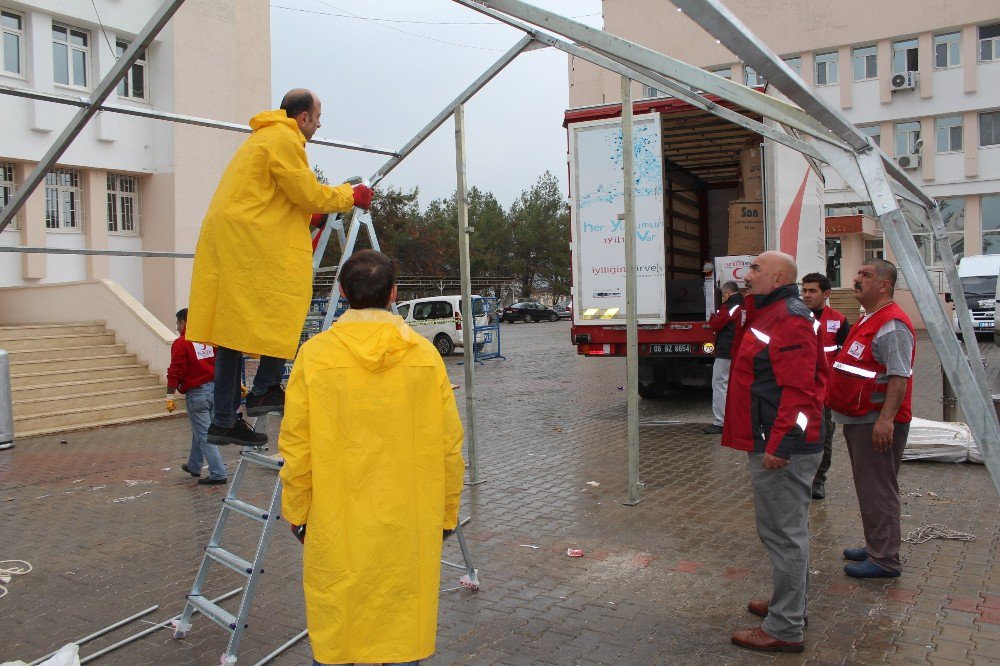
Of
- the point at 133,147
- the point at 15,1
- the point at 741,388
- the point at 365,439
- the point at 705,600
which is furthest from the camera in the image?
the point at 133,147

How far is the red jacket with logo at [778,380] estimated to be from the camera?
3.85 m

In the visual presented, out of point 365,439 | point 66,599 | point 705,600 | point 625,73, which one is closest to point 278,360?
point 365,439

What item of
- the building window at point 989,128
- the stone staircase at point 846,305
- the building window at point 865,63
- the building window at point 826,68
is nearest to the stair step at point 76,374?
the stone staircase at point 846,305

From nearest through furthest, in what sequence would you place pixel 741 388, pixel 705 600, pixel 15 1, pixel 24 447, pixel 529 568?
1. pixel 741 388
2. pixel 705 600
3. pixel 529 568
4. pixel 24 447
5. pixel 15 1

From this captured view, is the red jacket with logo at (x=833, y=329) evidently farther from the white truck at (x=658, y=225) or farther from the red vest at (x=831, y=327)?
the white truck at (x=658, y=225)

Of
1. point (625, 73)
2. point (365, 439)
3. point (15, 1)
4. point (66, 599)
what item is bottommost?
point (66, 599)

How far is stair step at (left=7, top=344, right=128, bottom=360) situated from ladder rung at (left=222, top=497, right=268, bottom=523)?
1080 cm

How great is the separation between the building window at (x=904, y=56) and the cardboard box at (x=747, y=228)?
81.6ft

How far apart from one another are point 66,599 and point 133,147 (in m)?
17.2

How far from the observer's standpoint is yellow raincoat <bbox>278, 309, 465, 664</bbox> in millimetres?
2793

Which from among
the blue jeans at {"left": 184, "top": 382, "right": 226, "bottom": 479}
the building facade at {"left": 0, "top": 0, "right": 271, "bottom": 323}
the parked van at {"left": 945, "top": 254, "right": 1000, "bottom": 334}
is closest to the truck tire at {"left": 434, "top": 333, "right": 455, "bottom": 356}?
the building facade at {"left": 0, "top": 0, "right": 271, "bottom": 323}

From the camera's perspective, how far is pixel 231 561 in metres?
3.97

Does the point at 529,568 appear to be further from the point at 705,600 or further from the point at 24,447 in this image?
the point at 24,447

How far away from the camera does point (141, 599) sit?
4.90 meters
